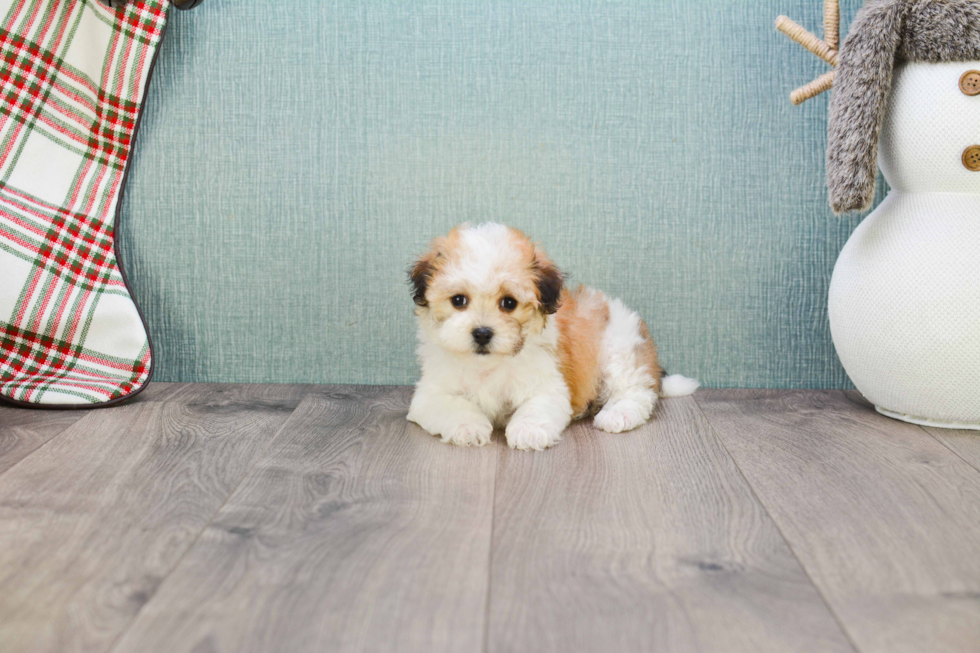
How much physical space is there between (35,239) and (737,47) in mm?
1870

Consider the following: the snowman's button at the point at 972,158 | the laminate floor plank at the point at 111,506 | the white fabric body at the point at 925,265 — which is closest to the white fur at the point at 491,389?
the laminate floor plank at the point at 111,506

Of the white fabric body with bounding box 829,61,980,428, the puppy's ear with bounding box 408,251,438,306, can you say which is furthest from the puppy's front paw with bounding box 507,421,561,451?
the white fabric body with bounding box 829,61,980,428

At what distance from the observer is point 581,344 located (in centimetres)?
192

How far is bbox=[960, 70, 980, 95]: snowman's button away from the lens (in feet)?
5.39

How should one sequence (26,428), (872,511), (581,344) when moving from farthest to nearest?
(581,344)
(26,428)
(872,511)

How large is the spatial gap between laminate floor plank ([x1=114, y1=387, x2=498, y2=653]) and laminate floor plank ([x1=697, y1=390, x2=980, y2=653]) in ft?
1.63

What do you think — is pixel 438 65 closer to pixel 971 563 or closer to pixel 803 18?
pixel 803 18

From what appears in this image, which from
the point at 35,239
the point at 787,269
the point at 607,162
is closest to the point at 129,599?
the point at 35,239

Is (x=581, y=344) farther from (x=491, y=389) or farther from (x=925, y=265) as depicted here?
(x=925, y=265)

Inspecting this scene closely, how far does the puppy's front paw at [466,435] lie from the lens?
170 centimetres

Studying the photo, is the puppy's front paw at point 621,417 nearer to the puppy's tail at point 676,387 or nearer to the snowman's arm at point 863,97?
the puppy's tail at point 676,387

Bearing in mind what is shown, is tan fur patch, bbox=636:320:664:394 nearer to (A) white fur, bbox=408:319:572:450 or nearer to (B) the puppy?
(B) the puppy

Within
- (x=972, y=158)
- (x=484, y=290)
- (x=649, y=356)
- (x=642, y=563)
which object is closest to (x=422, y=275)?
(x=484, y=290)

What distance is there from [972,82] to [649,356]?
916 mm
